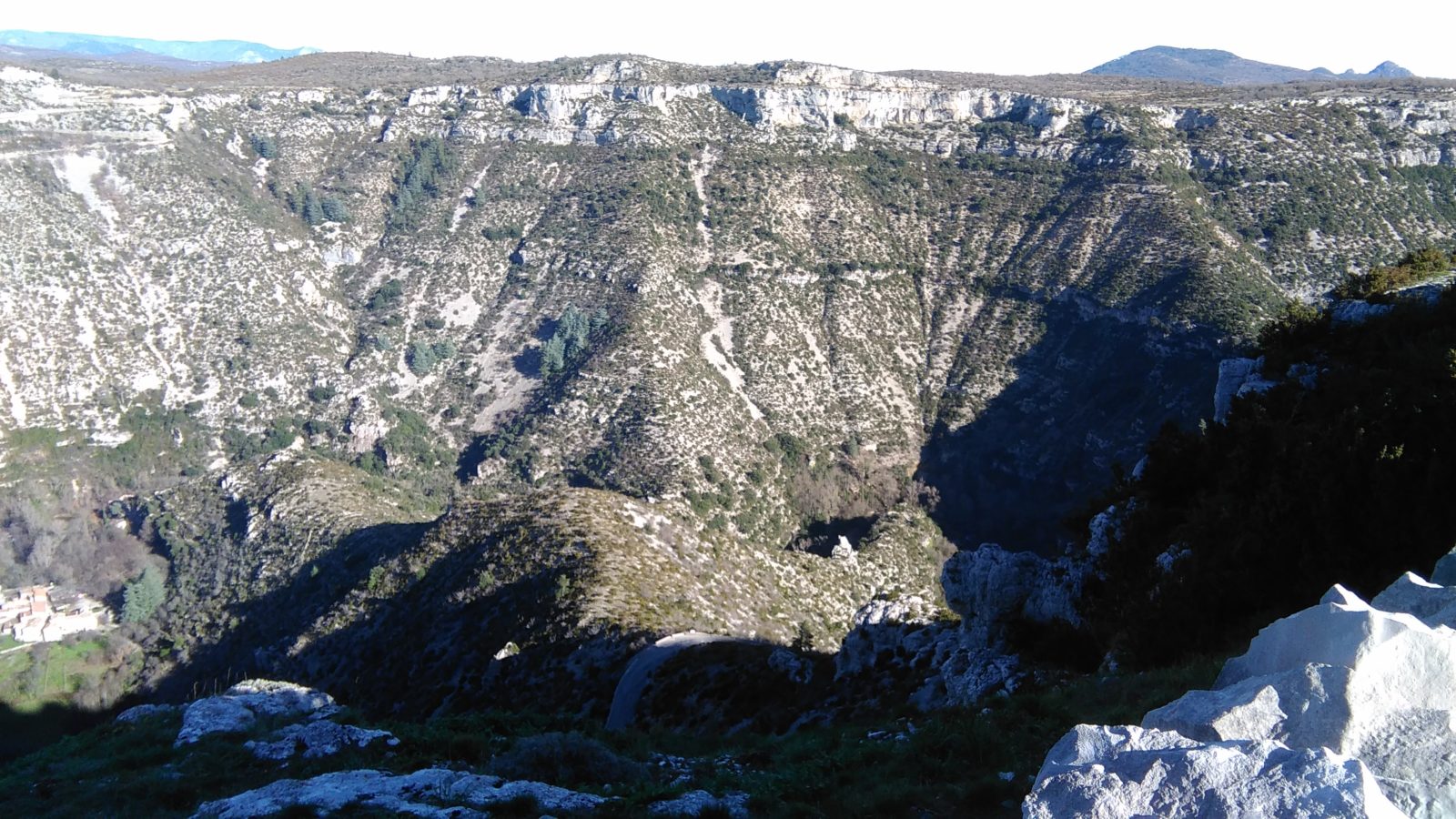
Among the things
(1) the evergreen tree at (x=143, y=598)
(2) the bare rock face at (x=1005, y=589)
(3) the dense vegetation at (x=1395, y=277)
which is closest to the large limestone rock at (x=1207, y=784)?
(2) the bare rock face at (x=1005, y=589)

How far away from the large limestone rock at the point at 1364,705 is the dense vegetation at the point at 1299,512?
7910 mm

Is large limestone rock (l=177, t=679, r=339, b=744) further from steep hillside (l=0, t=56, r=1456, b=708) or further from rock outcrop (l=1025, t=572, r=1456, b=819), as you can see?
steep hillside (l=0, t=56, r=1456, b=708)

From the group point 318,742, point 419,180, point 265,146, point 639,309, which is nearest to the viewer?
point 318,742

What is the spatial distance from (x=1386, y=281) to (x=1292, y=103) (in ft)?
279

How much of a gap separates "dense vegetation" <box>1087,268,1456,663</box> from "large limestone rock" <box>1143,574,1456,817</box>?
791cm

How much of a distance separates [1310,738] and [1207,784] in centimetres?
149

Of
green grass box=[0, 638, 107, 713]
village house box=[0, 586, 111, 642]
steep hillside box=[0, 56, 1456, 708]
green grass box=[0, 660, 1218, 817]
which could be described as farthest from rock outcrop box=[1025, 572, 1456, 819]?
village house box=[0, 586, 111, 642]

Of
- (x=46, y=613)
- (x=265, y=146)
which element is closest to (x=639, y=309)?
(x=46, y=613)

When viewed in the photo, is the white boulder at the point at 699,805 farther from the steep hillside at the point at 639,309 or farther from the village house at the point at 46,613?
the village house at the point at 46,613

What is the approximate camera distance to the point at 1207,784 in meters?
5.89

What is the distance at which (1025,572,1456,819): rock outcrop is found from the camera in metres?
5.78

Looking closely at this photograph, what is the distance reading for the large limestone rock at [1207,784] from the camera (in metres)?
5.55

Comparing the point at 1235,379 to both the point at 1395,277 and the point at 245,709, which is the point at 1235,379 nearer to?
the point at 1395,277

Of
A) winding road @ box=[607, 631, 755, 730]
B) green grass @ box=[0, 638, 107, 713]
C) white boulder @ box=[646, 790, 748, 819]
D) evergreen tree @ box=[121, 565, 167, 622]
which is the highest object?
white boulder @ box=[646, 790, 748, 819]
